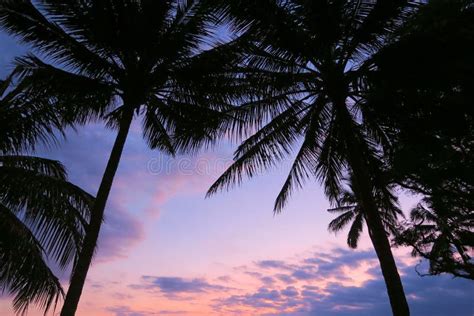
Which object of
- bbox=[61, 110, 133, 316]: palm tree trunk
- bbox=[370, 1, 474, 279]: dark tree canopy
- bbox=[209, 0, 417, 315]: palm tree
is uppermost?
bbox=[209, 0, 417, 315]: palm tree

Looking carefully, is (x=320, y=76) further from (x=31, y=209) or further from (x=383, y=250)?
(x=31, y=209)

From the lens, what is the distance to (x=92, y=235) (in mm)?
6391

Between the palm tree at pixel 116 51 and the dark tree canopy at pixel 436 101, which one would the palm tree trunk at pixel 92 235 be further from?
the dark tree canopy at pixel 436 101

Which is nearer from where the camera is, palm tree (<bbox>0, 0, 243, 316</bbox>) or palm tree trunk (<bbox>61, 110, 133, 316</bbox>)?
palm tree trunk (<bbox>61, 110, 133, 316</bbox>)

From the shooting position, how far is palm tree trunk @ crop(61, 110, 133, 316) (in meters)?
Answer: 5.84

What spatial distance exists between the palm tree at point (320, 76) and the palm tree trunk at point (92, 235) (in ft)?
11.9

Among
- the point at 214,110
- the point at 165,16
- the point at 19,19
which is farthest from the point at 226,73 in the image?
the point at 19,19

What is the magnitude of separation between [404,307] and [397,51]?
487 cm

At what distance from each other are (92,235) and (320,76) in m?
5.95

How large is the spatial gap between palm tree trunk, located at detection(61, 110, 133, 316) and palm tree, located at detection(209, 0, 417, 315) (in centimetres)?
361

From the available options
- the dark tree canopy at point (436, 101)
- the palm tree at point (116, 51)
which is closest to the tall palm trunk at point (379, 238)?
the dark tree canopy at point (436, 101)

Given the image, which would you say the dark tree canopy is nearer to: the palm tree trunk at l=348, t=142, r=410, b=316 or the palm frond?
the palm tree trunk at l=348, t=142, r=410, b=316

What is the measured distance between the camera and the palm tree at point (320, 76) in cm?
858

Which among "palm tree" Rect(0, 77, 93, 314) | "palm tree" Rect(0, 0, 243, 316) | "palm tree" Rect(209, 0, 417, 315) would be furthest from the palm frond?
"palm tree" Rect(209, 0, 417, 315)
